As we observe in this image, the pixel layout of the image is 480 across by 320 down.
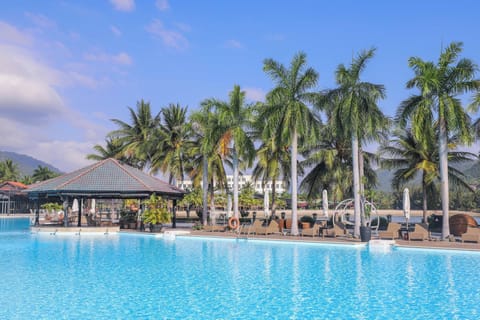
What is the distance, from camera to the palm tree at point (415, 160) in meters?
26.6

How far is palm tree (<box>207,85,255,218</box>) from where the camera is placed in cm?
2570

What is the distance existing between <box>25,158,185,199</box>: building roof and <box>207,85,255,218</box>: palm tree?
Result: 18.2ft

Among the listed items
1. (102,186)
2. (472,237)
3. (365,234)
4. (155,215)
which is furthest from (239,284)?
(102,186)

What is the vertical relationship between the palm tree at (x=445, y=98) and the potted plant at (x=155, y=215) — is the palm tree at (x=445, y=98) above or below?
above

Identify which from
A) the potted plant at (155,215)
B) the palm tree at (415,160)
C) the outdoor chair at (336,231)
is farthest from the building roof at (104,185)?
the palm tree at (415,160)

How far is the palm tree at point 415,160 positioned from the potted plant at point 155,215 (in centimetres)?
1524

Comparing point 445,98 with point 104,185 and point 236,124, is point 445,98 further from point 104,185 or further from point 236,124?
point 104,185

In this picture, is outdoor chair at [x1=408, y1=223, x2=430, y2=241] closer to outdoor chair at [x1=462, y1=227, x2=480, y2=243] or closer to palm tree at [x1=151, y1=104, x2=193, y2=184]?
outdoor chair at [x1=462, y1=227, x2=480, y2=243]

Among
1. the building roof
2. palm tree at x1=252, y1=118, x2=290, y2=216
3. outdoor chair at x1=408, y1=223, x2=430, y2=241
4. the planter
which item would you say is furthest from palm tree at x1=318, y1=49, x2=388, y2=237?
the building roof

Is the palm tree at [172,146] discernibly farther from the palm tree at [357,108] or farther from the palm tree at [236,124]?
the palm tree at [357,108]

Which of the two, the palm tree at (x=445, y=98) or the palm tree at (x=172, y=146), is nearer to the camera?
the palm tree at (x=445, y=98)

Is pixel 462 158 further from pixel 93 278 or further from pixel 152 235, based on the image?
pixel 93 278

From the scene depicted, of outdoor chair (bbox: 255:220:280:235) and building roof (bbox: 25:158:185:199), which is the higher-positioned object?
building roof (bbox: 25:158:185:199)

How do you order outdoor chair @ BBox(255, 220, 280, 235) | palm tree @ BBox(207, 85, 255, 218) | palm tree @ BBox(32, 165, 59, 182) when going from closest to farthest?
outdoor chair @ BBox(255, 220, 280, 235), palm tree @ BBox(207, 85, 255, 218), palm tree @ BBox(32, 165, 59, 182)
